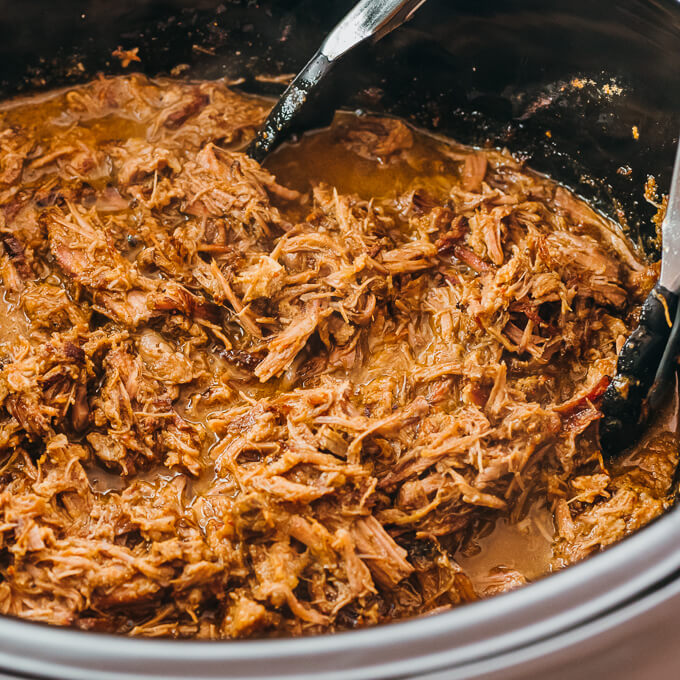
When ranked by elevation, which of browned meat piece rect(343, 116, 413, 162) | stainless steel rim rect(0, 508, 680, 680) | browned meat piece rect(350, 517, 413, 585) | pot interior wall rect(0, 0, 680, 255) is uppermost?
pot interior wall rect(0, 0, 680, 255)

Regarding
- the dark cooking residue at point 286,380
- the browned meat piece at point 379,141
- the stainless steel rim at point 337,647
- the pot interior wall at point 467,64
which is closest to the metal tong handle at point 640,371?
the dark cooking residue at point 286,380

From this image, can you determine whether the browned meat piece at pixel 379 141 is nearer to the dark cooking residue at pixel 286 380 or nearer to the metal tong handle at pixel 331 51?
the dark cooking residue at pixel 286 380

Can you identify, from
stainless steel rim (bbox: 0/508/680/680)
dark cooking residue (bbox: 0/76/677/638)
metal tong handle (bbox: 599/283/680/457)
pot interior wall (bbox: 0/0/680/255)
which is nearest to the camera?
stainless steel rim (bbox: 0/508/680/680)

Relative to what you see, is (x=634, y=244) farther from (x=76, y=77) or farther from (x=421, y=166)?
(x=76, y=77)

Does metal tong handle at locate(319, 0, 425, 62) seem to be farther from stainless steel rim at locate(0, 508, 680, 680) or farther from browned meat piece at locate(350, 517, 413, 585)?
stainless steel rim at locate(0, 508, 680, 680)

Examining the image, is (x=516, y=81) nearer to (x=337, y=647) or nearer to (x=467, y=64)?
(x=467, y=64)

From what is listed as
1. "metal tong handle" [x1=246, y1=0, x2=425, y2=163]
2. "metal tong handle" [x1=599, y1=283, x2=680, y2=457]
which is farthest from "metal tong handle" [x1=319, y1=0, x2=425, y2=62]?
"metal tong handle" [x1=599, y1=283, x2=680, y2=457]

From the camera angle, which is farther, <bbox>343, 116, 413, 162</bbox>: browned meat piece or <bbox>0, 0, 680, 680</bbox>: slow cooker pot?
<bbox>343, 116, 413, 162</bbox>: browned meat piece
